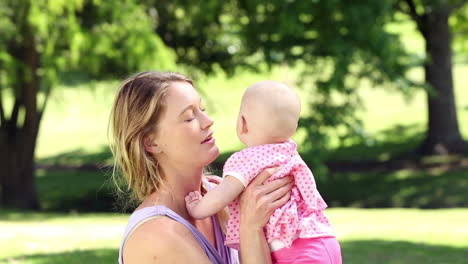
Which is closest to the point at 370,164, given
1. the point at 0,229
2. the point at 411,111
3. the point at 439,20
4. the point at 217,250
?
the point at 439,20

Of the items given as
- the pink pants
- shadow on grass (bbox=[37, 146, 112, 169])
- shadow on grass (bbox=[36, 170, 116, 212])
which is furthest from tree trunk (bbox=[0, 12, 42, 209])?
the pink pants

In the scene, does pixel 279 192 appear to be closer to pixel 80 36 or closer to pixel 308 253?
pixel 308 253

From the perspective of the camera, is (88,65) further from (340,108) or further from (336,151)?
(336,151)

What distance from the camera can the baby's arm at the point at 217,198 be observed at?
8.27 feet

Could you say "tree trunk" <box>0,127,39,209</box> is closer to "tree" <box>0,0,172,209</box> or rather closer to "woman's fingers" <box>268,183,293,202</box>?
"tree" <box>0,0,172,209</box>

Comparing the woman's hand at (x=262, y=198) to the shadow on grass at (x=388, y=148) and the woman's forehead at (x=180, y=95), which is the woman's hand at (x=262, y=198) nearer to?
the woman's forehead at (x=180, y=95)

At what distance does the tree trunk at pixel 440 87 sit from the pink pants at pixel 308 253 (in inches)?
703

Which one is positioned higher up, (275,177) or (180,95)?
(180,95)

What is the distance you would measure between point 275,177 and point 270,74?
15.9 metres

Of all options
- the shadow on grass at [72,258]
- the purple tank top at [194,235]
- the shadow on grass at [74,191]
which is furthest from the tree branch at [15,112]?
the purple tank top at [194,235]

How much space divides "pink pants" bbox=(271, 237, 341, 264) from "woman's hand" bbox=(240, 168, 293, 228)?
13cm

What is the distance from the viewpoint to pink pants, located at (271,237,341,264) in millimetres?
2508

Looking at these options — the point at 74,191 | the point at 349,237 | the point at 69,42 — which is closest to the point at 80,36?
the point at 69,42

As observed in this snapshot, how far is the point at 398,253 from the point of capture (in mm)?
8812
